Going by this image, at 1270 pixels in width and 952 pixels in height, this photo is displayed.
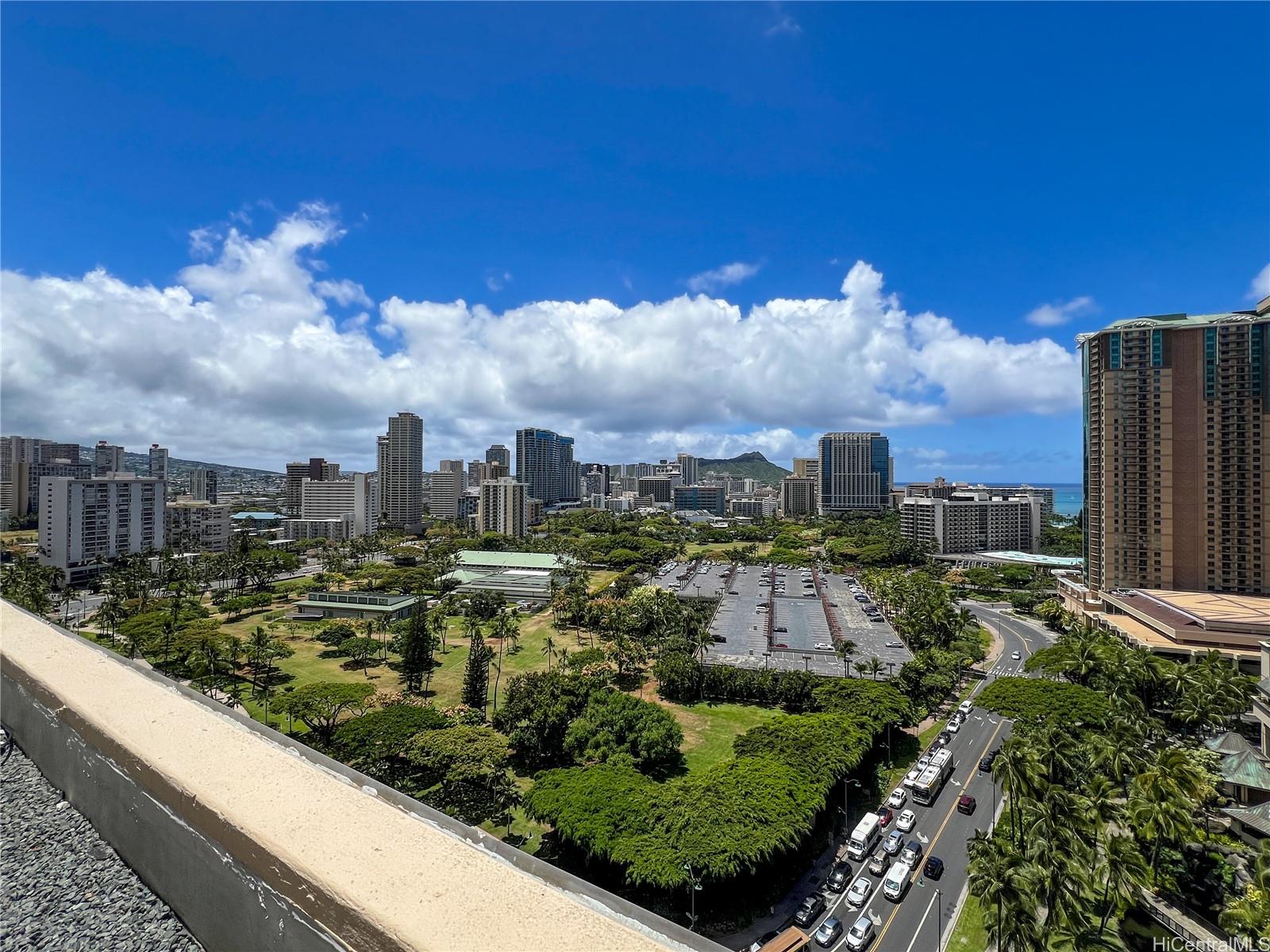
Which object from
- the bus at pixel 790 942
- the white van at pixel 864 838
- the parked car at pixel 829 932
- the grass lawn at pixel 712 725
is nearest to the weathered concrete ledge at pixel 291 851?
the bus at pixel 790 942

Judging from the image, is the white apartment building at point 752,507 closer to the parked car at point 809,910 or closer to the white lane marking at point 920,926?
the white lane marking at point 920,926

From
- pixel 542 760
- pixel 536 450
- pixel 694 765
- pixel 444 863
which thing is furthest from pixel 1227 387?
pixel 536 450

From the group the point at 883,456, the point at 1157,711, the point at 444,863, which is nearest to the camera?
the point at 444,863

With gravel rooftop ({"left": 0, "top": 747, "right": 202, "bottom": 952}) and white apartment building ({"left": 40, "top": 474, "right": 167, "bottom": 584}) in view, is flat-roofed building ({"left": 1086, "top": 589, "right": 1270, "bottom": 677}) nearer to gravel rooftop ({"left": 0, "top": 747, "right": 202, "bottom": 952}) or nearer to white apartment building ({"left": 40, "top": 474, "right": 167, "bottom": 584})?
gravel rooftop ({"left": 0, "top": 747, "right": 202, "bottom": 952})

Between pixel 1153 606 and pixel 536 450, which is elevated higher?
pixel 536 450

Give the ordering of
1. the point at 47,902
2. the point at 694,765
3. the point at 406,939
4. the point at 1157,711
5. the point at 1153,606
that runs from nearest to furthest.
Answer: the point at 406,939
the point at 47,902
the point at 694,765
the point at 1157,711
the point at 1153,606

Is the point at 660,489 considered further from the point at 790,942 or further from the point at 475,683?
the point at 790,942

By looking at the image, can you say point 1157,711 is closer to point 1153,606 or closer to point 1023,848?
point 1153,606
